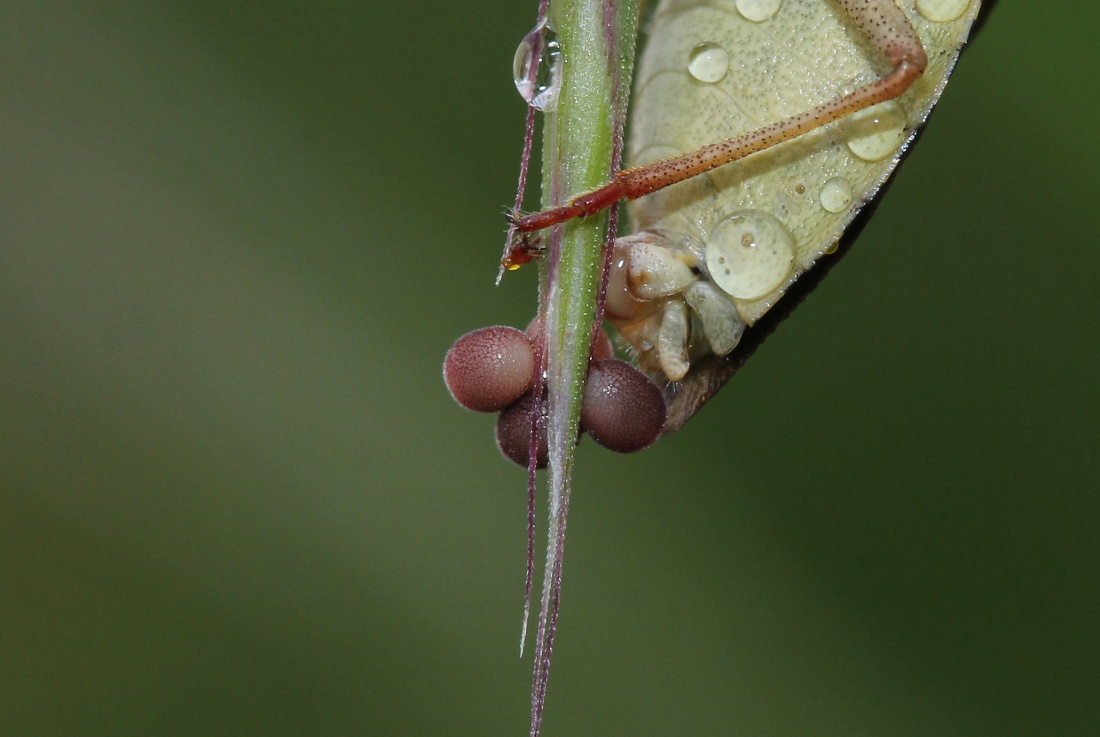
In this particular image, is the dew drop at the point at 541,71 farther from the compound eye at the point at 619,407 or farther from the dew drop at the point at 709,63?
the dew drop at the point at 709,63

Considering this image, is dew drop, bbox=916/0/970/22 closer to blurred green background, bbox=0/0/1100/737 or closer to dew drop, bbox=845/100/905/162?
dew drop, bbox=845/100/905/162

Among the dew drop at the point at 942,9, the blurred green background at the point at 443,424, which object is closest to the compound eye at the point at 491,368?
the dew drop at the point at 942,9

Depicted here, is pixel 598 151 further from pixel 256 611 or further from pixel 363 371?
pixel 256 611

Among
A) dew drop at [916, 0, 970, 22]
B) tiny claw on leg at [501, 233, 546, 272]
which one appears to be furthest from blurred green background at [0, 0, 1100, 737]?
tiny claw on leg at [501, 233, 546, 272]

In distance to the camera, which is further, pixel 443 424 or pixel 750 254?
pixel 443 424

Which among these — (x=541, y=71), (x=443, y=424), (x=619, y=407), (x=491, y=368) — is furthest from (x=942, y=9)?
(x=443, y=424)

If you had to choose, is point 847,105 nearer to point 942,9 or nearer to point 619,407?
point 942,9

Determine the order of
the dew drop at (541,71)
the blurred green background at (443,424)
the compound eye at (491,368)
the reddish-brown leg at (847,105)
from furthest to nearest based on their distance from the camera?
the blurred green background at (443,424), the reddish-brown leg at (847,105), the compound eye at (491,368), the dew drop at (541,71)
